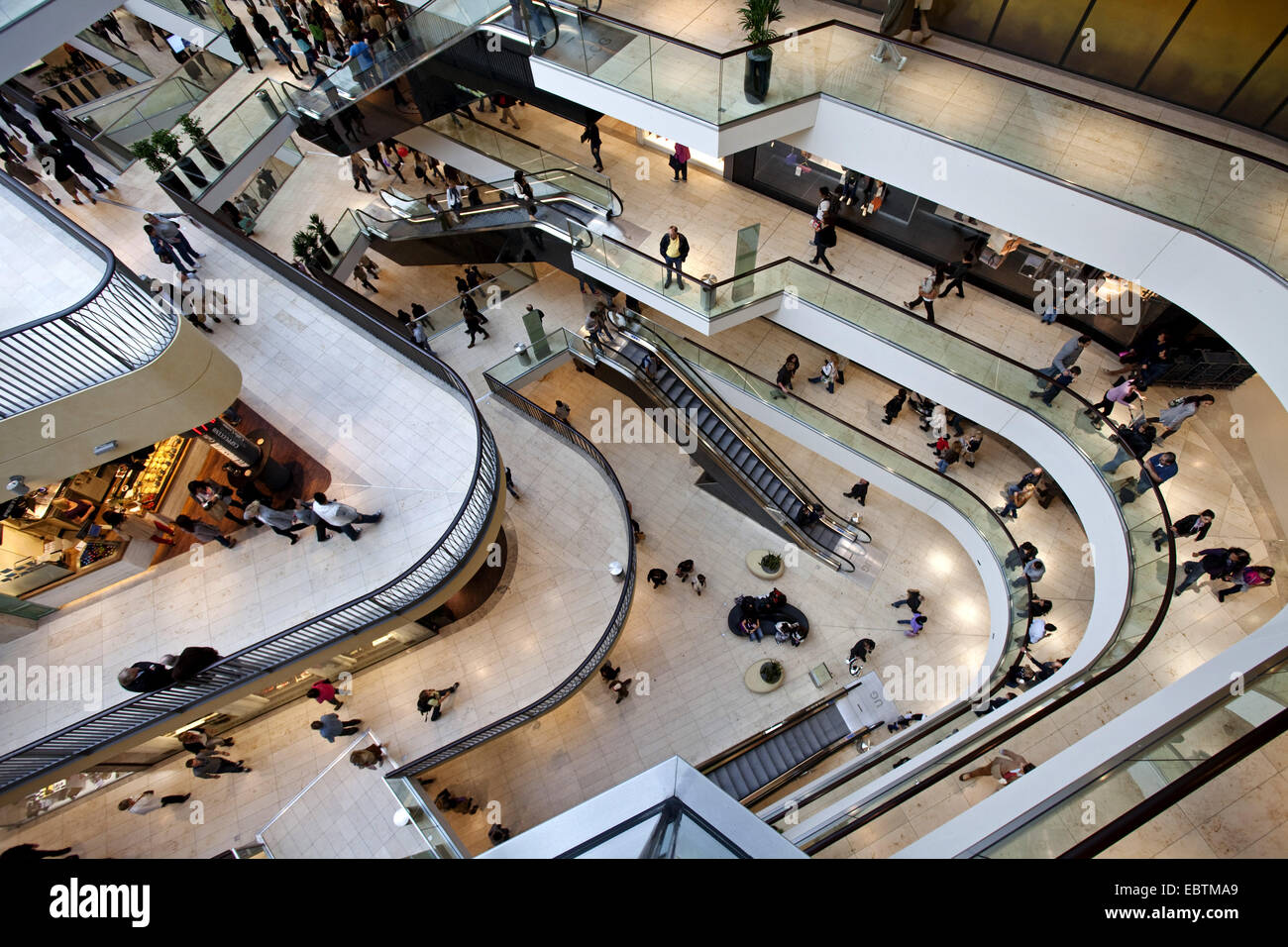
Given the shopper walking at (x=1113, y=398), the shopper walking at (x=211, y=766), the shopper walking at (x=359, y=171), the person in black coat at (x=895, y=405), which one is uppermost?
the shopper walking at (x=359, y=171)

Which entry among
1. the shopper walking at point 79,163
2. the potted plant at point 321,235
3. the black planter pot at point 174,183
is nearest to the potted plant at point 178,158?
the black planter pot at point 174,183

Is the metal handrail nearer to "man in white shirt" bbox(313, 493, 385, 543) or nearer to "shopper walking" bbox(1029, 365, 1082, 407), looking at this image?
"shopper walking" bbox(1029, 365, 1082, 407)

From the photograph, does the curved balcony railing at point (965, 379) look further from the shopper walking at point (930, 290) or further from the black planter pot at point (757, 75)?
the black planter pot at point (757, 75)

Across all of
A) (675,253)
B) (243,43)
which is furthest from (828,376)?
(243,43)

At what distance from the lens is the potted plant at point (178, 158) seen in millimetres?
12328

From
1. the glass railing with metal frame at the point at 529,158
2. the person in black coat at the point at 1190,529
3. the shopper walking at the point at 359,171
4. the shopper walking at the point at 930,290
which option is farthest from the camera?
the shopper walking at the point at 359,171

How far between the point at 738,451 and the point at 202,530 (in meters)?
10.8

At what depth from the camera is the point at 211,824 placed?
963 cm

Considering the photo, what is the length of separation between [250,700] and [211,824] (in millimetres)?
1954

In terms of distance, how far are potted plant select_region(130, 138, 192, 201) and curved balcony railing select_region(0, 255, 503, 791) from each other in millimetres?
9084

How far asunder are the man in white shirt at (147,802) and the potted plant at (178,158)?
11612 mm

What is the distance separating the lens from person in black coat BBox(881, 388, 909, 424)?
46.2 ft
